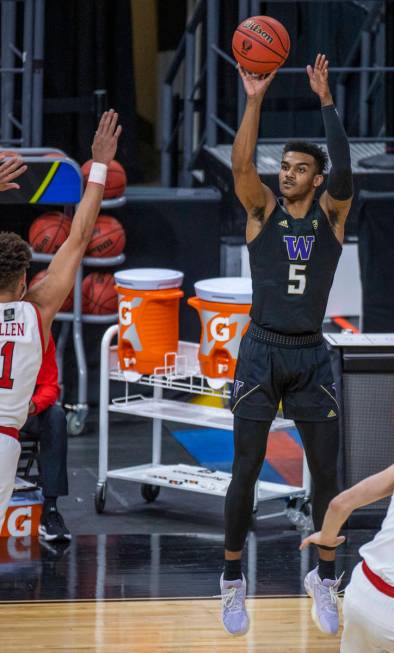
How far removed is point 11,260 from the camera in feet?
14.1

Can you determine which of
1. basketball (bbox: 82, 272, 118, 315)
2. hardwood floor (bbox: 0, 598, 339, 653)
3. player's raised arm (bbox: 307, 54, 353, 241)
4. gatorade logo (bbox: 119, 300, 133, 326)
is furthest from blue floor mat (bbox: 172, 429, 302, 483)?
player's raised arm (bbox: 307, 54, 353, 241)

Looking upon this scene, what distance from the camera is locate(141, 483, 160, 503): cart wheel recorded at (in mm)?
6852

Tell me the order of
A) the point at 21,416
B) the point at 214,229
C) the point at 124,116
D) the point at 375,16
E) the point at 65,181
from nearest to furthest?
the point at 21,416 < the point at 65,181 < the point at 214,229 < the point at 375,16 < the point at 124,116

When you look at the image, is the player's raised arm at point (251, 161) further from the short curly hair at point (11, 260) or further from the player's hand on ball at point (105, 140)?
the short curly hair at point (11, 260)

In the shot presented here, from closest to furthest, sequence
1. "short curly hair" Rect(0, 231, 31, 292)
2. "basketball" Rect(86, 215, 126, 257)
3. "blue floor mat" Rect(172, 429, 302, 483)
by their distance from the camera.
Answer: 1. "short curly hair" Rect(0, 231, 31, 292)
2. "blue floor mat" Rect(172, 429, 302, 483)
3. "basketball" Rect(86, 215, 126, 257)

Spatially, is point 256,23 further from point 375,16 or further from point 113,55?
point 113,55

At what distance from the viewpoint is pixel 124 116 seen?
11.7m

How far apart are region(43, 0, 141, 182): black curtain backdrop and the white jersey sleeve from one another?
6669mm

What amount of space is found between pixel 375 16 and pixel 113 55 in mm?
2436

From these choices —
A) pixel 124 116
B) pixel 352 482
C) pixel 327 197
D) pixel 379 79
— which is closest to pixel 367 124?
pixel 379 79

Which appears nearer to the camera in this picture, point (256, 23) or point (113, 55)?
point (256, 23)

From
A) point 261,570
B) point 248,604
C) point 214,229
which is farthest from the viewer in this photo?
point 214,229

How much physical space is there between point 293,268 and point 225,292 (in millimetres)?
1395

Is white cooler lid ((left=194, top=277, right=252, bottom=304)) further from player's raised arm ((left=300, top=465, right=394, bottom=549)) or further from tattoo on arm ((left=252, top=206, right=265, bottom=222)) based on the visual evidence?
player's raised arm ((left=300, top=465, right=394, bottom=549))
